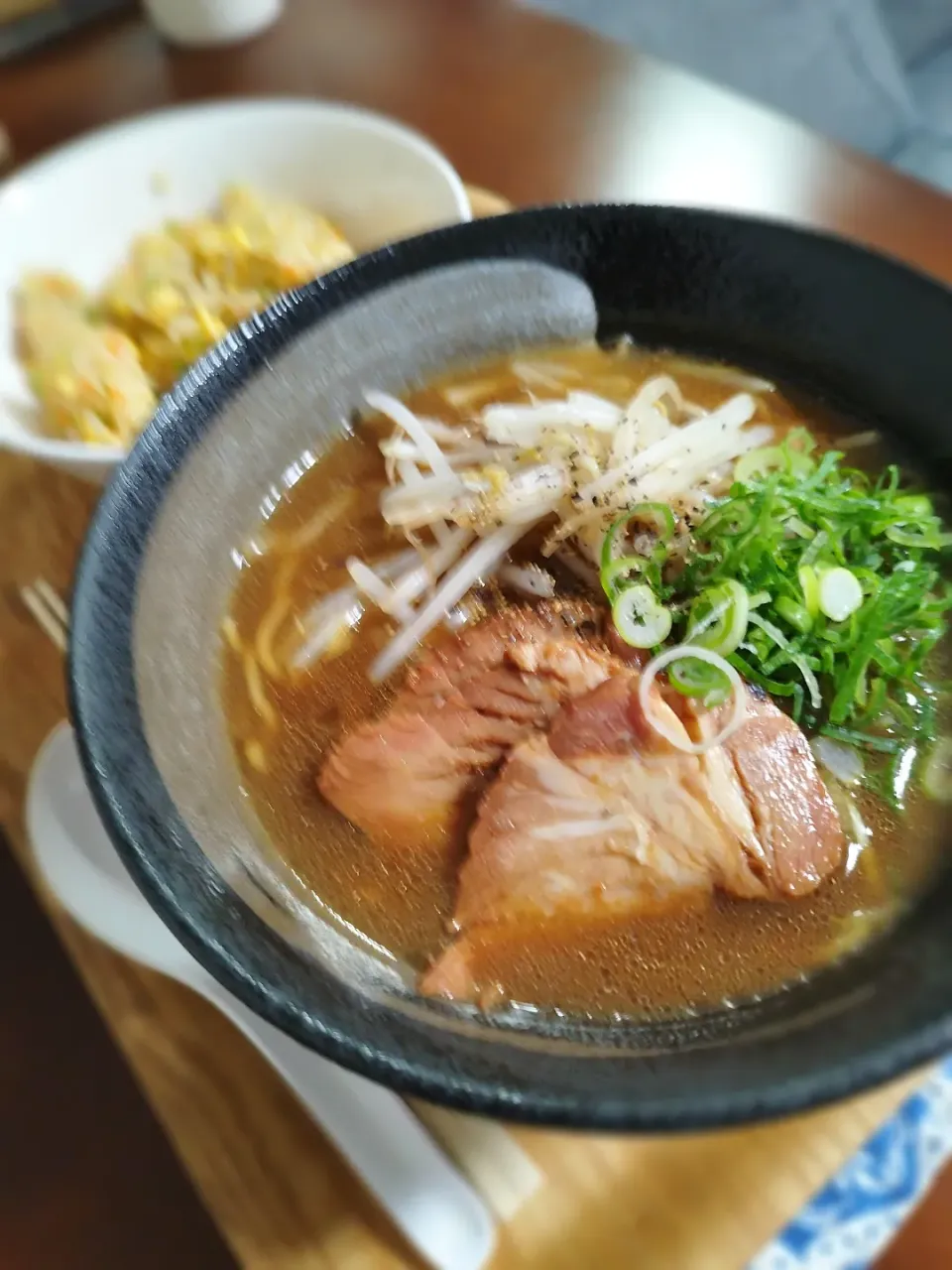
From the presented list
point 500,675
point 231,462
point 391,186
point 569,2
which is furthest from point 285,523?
point 569,2

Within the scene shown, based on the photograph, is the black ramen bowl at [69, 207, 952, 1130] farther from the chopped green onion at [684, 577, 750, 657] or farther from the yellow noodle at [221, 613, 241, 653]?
the chopped green onion at [684, 577, 750, 657]

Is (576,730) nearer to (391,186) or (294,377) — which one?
(294,377)

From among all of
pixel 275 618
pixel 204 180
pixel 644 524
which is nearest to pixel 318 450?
pixel 275 618

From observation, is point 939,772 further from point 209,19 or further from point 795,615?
point 209,19

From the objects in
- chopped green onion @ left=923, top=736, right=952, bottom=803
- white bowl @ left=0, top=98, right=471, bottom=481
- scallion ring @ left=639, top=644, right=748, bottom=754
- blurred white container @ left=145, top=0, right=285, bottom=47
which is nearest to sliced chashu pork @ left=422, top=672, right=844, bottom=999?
scallion ring @ left=639, top=644, right=748, bottom=754

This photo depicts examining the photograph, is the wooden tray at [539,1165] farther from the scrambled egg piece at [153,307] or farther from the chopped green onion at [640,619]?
the scrambled egg piece at [153,307]
